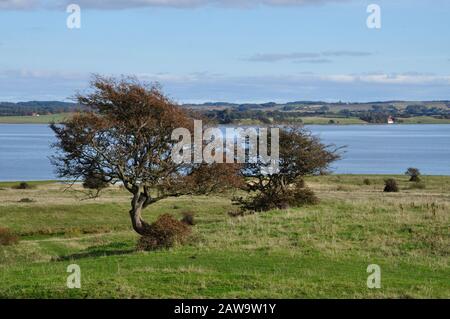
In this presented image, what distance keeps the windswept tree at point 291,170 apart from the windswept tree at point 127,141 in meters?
13.6

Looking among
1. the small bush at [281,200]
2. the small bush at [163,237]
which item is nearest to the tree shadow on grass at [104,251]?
the small bush at [163,237]

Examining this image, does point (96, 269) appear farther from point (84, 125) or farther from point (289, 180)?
point (289, 180)

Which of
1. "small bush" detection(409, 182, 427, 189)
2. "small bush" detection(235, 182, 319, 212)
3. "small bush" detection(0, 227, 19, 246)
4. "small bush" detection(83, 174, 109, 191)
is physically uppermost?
"small bush" detection(83, 174, 109, 191)

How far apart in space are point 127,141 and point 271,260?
1141 centimetres

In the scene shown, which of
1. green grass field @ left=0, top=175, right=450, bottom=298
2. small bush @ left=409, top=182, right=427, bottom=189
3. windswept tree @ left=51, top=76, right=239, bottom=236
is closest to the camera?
green grass field @ left=0, top=175, right=450, bottom=298

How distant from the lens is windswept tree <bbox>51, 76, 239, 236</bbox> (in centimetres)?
2931

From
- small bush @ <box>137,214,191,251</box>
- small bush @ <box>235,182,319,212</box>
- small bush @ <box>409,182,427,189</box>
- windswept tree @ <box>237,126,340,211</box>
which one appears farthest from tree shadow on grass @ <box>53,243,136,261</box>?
small bush @ <box>409,182,427,189</box>

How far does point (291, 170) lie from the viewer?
4503cm

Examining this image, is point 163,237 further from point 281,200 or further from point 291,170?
point 291,170

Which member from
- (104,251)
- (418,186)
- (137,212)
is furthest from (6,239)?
(418,186)

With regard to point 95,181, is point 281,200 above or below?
below

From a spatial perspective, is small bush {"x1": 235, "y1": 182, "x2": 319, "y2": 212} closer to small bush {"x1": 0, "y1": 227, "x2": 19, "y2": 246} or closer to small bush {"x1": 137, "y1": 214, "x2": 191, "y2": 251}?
small bush {"x1": 0, "y1": 227, "x2": 19, "y2": 246}

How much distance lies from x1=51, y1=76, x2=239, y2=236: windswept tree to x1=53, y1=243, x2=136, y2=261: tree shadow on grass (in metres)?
1.40
